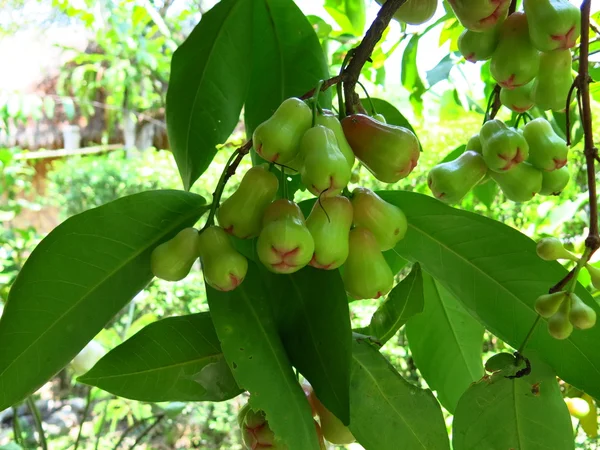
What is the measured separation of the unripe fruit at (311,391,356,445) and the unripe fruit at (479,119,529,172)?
234mm

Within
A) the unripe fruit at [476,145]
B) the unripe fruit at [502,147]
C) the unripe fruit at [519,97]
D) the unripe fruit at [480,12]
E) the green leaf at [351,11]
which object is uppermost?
the unripe fruit at [480,12]

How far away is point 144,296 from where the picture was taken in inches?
107

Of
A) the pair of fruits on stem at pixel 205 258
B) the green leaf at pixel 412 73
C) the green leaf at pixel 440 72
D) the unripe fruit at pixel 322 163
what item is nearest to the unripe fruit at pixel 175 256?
the pair of fruits on stem at pixel 205 258

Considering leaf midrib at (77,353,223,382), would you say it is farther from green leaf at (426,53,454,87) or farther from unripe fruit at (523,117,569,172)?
green leaf at (426,53,454,87)

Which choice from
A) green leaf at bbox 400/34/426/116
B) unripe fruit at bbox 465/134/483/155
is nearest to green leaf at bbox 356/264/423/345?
unripe fruit at bbox 465/134/483/155

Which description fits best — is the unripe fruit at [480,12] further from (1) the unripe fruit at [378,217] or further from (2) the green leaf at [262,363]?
(2) the green leaf at [262,363]

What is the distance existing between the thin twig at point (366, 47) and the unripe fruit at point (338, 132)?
0.03 metres

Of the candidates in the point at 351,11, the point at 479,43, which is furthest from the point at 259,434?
the point at 351,11

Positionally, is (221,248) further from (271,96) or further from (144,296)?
(144,296)

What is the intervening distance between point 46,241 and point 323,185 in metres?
0.20

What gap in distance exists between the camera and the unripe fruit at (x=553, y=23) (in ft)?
1.25

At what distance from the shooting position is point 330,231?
0.39 m

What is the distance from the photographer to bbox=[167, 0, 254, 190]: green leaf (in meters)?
0.52

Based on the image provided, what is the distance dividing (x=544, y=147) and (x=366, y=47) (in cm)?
17
